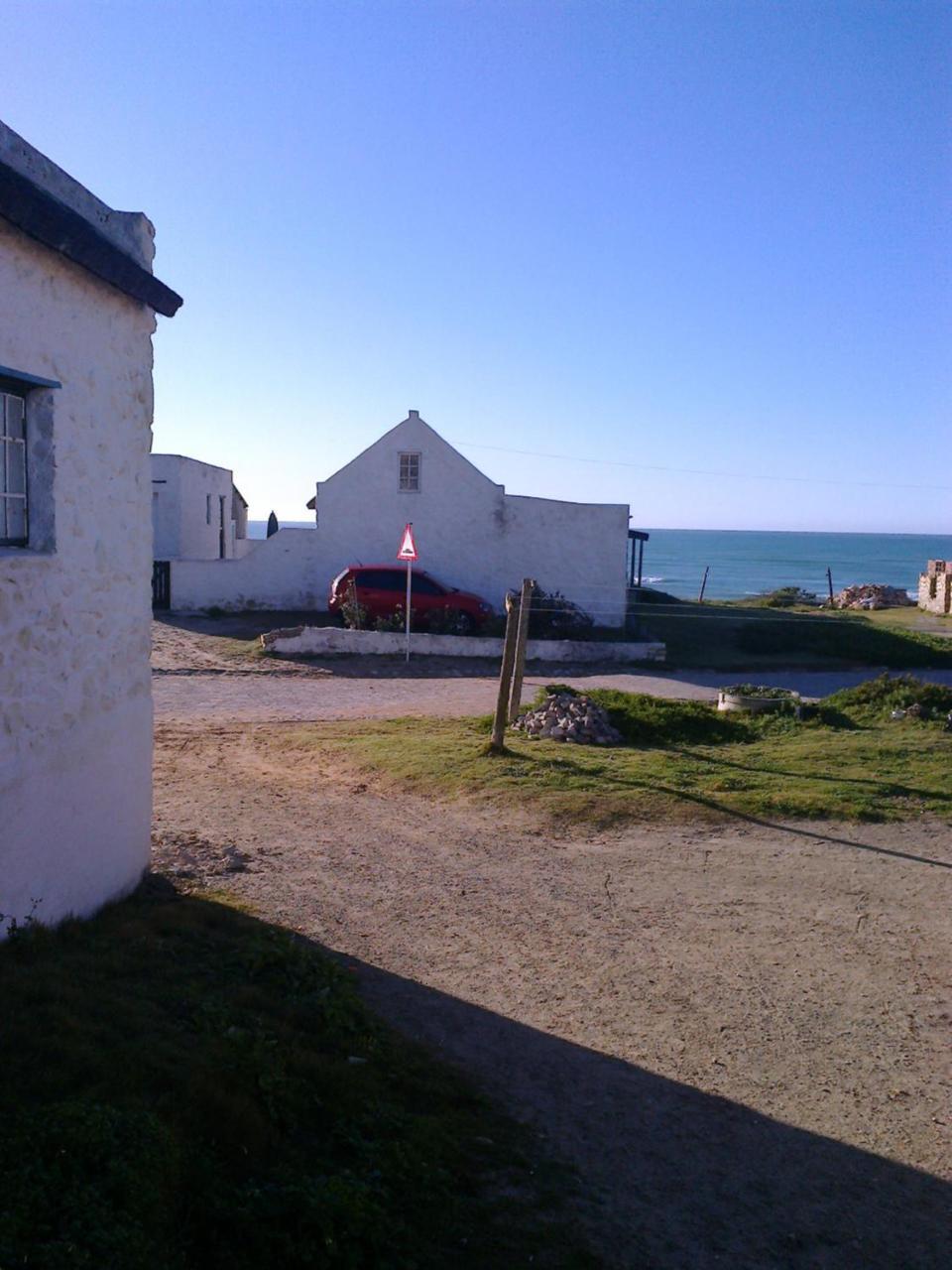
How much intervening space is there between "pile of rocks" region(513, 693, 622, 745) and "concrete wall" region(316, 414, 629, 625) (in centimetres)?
1209

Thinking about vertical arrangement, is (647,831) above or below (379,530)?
below

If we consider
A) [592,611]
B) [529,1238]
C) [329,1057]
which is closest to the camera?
[529,1238]

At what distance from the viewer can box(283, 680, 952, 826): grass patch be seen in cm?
1102

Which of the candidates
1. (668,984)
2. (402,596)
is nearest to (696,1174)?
(668,984)

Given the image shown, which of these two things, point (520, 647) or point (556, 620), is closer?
point (520, 647)

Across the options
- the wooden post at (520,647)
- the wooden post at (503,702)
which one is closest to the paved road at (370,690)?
the wooden post at (520,647)

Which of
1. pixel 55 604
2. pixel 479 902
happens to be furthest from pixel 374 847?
pixel 55 604

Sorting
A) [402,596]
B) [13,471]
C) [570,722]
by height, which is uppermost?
[13,471]

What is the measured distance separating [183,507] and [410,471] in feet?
26.8

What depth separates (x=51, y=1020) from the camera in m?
4.72

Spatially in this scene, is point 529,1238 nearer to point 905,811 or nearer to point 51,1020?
point 51,1020

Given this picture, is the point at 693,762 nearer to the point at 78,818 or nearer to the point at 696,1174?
the point at 78,818

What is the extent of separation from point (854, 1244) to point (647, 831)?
19.8ft

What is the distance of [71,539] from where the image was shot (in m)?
6.89
